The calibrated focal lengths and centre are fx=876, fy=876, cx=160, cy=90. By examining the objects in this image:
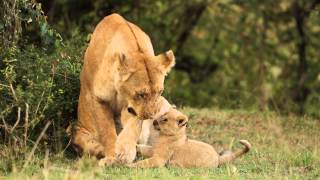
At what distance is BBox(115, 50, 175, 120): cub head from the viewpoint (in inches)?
299

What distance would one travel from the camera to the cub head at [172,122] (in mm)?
8125

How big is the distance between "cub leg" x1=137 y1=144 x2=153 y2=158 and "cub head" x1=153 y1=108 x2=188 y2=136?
0.23 meters

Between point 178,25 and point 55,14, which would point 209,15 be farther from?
point 55,14

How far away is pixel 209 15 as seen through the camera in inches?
710

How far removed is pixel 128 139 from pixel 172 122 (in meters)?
0.45

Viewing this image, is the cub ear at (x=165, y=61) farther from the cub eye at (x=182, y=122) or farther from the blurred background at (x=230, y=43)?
the blurred background at (x=230, y=43)

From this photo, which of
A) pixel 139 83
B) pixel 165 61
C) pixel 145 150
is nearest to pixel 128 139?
pixel 145 150

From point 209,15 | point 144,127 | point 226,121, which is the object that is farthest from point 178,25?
point 144,127

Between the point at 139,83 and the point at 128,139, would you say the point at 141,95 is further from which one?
the point at 128,139

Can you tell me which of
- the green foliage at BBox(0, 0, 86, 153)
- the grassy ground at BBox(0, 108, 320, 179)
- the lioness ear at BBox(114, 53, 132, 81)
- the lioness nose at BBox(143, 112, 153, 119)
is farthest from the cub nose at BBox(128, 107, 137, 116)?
the green foliage at BBox(0, 0, 86, 153)

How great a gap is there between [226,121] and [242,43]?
23.3ft

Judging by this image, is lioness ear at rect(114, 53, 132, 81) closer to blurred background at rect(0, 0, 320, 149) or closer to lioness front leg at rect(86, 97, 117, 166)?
lioness front leg at rect(86, 97, 117, 166)

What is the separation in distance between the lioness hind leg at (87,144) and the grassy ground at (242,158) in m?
0.26

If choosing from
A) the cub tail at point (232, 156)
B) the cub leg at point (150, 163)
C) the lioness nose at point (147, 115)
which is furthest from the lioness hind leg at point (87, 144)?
the cub tail at point (232, 156)
